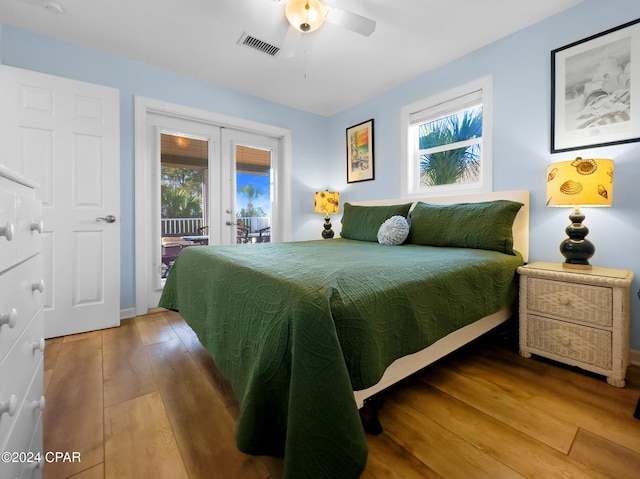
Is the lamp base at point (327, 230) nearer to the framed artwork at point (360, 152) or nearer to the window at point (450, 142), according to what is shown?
the framed artwork at point (360, 152)

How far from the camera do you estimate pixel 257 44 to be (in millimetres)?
2406

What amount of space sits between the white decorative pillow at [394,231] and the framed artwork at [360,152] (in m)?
1.18

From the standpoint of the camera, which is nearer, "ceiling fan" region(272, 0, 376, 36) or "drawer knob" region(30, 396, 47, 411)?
"drawer knob" region(30, 396, 47, 411)

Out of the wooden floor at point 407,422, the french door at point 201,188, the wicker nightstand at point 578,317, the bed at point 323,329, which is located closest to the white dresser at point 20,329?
the wooden floor at point 407,422

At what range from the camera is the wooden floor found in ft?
3.39

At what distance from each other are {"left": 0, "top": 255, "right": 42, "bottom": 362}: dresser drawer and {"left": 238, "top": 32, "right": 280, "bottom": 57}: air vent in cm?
221

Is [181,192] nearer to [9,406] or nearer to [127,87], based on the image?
[127,87]

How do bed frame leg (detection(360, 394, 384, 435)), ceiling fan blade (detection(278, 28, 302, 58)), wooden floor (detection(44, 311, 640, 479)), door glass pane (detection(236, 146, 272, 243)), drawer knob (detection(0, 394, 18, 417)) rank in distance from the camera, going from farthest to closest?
door glass pane (detection(236, 146, 272, 243))
ceiling fan blade (detection(278, 28, 302, 58))
bed frame leg (detection(360, 394, 384, 435))
wooden floor (detection(44, 311, 640, 479))
drawer knob (detection(0, 394, 18, 417))

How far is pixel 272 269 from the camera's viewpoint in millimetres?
1215

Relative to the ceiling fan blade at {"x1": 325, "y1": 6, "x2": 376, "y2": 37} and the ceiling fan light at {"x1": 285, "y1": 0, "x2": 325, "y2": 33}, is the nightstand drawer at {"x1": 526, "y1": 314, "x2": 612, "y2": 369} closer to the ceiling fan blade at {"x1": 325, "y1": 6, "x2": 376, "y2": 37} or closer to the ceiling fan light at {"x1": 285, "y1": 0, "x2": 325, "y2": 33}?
the ceiling fan blade at {"x1": 325, "y1": 6, "x2": 376, "y2": 37}

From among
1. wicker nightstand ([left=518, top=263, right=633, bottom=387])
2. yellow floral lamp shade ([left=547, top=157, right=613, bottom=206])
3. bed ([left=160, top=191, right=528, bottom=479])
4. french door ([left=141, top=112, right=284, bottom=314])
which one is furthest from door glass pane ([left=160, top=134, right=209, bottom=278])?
yellow floral lamp shade ([left=547, top=157, right=613, bottom=206])

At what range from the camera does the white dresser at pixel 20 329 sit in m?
0.58

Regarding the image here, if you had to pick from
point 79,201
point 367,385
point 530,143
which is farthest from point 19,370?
point 530,143

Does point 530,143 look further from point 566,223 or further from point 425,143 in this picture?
point 425,143
